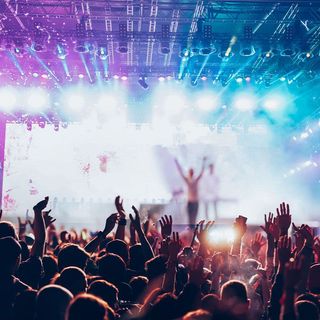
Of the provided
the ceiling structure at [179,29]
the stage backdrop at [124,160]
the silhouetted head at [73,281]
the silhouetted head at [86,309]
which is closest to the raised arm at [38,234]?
the silhouetted head at [73,281]

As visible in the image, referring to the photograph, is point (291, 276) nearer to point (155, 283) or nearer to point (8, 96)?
point (155, 283)

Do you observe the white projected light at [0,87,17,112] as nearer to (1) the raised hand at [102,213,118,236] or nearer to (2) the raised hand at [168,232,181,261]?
(1) the raised hand at [102,213,118,236]

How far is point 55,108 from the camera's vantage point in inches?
738

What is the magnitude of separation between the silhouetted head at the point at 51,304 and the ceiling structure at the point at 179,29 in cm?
951

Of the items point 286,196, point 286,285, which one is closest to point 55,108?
point 286,196

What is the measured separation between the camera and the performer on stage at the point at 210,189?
59.4 ft

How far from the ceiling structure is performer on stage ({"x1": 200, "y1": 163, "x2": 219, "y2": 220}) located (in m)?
5.42

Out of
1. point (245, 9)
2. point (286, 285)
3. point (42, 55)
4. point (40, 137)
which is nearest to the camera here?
Result: point (286, 285)

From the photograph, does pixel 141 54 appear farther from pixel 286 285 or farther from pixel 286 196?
pixel 286 196

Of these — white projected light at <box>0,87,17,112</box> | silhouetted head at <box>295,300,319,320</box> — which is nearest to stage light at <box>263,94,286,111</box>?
white projected light at <box>0,87,17,112</box>

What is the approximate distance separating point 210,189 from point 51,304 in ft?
55.2

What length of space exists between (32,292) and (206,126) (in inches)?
706

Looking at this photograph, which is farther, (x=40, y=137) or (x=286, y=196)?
(x=286, y=196)

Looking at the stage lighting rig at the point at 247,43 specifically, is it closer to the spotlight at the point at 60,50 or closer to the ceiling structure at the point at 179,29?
the ceiling structure at the point at 179,29
